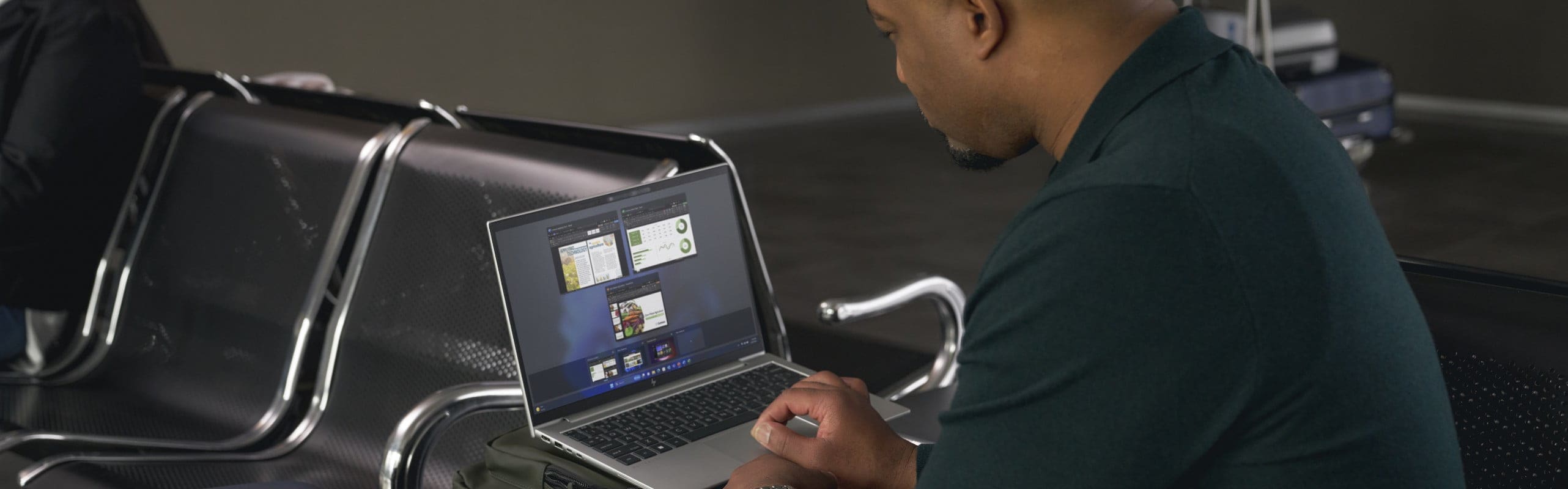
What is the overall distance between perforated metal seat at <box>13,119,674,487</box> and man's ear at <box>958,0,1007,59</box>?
3.70 ft

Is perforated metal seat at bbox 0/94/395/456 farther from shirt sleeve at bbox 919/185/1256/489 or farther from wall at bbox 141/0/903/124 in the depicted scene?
wall at bbox 141/0/903/124

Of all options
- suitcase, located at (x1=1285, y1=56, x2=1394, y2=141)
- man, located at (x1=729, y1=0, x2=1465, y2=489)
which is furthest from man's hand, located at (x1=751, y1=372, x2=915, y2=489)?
suitcase, located at (x1=1285, y1=56, x2=1394, y2=141)

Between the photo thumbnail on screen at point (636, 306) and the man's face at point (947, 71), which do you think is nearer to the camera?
the man's face at point (947, 71)

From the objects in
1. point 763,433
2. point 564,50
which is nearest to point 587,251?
point 763,433

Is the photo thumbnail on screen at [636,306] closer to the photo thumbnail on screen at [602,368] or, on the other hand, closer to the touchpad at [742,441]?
the photo thumbnail on screen at [602,368]

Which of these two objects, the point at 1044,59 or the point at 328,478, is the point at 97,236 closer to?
the point at 328,478

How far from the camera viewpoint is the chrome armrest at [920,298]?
1.96m

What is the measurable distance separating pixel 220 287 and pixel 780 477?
1744 millimetres

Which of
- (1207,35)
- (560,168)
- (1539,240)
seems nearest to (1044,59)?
(1207,35)

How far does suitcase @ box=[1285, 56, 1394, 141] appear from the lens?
5398 millimetres

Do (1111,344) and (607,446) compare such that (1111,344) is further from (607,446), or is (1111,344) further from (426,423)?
(426,423)

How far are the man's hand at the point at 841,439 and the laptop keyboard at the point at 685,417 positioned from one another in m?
0.22

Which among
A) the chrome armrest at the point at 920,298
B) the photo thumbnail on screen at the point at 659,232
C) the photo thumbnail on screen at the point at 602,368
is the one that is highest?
the photo thumbnail on screen at the point at 659,232

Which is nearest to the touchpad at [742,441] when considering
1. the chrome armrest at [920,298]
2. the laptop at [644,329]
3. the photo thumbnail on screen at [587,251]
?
the laptop at [644,329]
